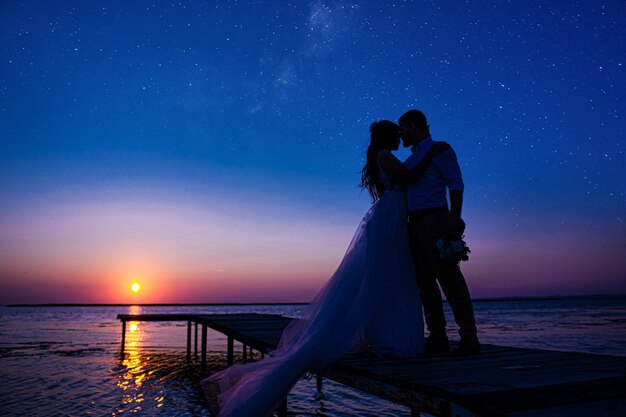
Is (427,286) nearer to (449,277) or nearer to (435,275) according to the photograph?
(435,275)

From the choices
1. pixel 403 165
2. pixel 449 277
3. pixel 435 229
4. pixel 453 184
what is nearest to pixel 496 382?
pixel 449 277

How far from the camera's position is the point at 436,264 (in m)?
4.69

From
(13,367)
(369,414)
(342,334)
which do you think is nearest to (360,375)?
(342,334)

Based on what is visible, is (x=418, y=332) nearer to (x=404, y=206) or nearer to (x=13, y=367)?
(x=404, y=206)

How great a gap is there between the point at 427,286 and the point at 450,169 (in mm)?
1367

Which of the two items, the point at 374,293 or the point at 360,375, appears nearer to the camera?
the point at 360,375

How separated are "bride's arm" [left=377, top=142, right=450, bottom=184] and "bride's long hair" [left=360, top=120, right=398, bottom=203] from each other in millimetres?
212

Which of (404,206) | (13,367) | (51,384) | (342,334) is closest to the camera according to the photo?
(342,334)

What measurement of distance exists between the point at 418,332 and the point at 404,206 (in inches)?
55.3

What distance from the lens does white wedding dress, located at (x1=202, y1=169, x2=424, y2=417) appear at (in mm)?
4195

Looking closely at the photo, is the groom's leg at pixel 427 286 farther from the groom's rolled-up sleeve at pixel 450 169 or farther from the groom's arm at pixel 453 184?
the groom's rolled-up sleeve at pixel 450 169

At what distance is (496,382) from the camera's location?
3.10 meters

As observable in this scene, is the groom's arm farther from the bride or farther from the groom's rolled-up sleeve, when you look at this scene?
the bride

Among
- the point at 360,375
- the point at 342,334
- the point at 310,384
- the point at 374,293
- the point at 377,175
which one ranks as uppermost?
the point at 377,175
